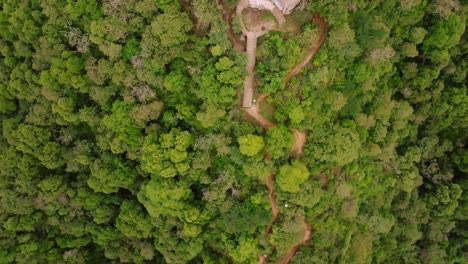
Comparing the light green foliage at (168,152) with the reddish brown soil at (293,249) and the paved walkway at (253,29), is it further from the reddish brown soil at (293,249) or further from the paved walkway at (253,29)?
the reddish brown soil at (293,249)

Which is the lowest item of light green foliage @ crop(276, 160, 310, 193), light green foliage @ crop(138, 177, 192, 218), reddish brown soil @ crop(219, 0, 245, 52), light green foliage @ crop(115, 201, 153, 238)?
light green foliage @ crop(115, 201, 153, 238)

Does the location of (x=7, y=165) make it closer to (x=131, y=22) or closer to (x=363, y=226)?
(x=131, y=22)

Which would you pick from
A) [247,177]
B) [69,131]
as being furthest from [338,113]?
[69,131]

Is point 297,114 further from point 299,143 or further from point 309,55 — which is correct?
point 309,55

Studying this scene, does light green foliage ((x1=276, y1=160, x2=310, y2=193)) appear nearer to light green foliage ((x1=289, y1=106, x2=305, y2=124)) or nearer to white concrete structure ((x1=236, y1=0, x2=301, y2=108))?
light green foliage ((x1=289, y1=106, x2=305, y2=124))

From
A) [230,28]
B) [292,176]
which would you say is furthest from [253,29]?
[292,176]

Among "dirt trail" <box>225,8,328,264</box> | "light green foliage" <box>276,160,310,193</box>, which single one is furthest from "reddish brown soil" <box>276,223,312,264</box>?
"light green foliage" <box>276,160,310,193</box>

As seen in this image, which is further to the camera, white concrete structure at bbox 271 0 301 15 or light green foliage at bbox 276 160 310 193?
light green foliage at bbox 276 160 310 193
